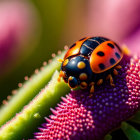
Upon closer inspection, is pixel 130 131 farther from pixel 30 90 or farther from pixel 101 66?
pixel 30 90

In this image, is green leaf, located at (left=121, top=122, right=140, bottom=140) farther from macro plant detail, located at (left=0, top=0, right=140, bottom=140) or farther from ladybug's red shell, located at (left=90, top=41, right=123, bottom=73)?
ladybug's red shell, located at (left=90, top=41, right=123, bottom=73)

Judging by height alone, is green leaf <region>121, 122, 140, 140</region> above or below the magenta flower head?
below

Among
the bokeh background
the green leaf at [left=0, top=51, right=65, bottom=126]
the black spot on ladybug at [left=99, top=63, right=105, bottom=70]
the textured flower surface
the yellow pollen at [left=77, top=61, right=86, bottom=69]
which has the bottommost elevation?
the textured flower surface

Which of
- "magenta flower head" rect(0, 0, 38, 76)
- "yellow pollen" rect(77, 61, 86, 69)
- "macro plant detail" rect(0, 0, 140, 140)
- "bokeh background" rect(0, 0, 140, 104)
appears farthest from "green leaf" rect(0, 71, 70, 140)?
"magenta flower head" rect(0, 0, 38, 76)

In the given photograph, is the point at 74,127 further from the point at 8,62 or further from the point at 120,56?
the point at 8,62

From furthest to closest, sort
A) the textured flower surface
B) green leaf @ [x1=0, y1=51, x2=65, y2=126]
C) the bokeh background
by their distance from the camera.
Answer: the bokeh background → green leaf @ [x1=0, y1=51, x2=65, y2=126] → the textured flower surface

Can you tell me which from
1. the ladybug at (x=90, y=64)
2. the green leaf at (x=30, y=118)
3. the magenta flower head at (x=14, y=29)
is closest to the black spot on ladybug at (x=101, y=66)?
the ladybug at (x=90, y=64)

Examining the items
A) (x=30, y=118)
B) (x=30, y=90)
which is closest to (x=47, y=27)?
(x=30, y=90)

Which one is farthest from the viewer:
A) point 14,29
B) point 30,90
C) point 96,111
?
point 14,29
